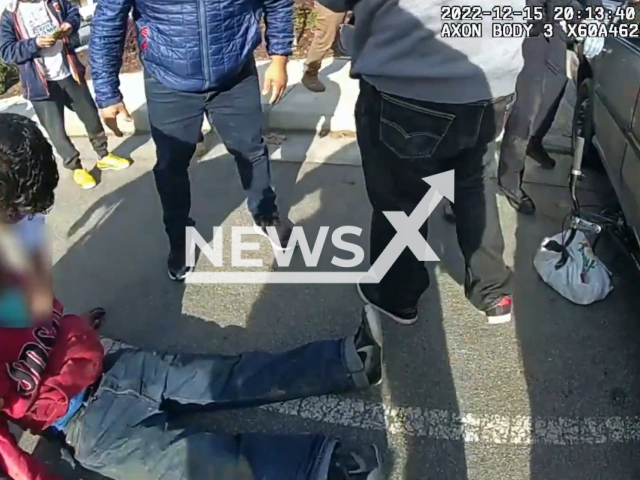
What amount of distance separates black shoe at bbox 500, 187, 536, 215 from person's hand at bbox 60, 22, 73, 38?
259cm

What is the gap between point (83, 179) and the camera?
425cm

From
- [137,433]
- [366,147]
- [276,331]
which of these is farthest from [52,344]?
[366,147]

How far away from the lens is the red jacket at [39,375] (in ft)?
6.67

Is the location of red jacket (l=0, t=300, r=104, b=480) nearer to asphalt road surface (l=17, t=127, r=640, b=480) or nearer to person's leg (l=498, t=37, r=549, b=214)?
asphalt road surface (l=17, t=127, r=640, b=480)

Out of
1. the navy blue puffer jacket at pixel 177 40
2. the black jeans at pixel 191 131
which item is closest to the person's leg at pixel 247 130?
the black jeans at pixel 191 131

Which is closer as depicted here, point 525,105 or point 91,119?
point 525,105

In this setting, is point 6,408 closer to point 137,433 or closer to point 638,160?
point 137,433

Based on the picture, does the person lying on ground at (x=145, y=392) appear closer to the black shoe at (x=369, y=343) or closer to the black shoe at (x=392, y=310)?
the black shoe at (x=369, y=343)

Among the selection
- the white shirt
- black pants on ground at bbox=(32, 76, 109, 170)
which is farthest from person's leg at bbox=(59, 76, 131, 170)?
the white shirt

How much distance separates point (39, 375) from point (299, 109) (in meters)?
3.03

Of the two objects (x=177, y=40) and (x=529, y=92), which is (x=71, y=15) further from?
(x=529, y=92)

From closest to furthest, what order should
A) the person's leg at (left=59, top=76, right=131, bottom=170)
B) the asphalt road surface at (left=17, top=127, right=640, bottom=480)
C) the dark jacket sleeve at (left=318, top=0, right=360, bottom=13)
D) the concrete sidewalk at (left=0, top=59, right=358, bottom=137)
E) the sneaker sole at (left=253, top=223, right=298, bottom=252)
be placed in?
the dark jacket sleeve at (left=318, top=0, right=360, bottom=13) → the asphalt road surface at (left=17, top=127, right=640, bottom=480) → the sneaker sole at (left=253, top=223, right=298, bottom=252) → the person's leg at (left=59, top=76, right=131, bottom=170) → the concrete sidewalk at (left=0, top=59, right=358, bottom=137)

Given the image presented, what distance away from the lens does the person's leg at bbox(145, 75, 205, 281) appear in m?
2.98

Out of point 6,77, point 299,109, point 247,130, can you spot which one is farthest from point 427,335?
point 6,77
